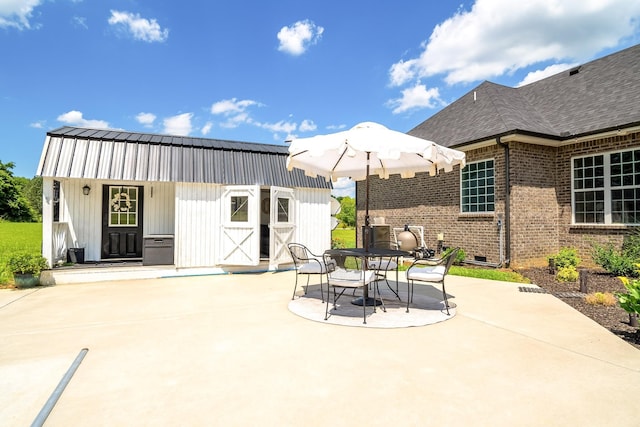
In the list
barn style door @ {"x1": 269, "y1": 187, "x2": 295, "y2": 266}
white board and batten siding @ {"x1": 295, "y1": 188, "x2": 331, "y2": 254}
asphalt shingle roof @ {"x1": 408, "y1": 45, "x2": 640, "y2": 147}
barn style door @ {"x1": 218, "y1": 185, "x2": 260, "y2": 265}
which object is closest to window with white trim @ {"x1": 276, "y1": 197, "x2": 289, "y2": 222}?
barn style door @ {"x1": 269, "y1": 187, "x2": 295, "y2": 266}

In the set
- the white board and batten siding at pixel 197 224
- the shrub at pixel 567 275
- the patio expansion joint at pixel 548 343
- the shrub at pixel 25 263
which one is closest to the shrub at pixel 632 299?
the patio expansion joint at pixel 548 343

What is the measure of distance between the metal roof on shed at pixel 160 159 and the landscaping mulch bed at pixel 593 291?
20.9 ft

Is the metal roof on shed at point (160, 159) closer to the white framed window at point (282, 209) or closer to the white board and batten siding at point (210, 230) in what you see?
the white board and batten siding at point (210, 230)

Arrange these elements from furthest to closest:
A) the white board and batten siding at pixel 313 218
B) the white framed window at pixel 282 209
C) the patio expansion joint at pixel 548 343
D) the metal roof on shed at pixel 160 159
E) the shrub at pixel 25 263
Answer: the white board and batten siding at pixel 313 218, the white framed window at pixel 282 209, the metal roof on shed at pixel 160 159, the shrub at pixel 25 263, the patio expansion joint at pixel 548 343

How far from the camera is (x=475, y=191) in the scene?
1015 cm

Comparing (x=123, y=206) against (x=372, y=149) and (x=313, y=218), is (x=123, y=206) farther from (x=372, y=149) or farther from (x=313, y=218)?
(x=372, y=149)

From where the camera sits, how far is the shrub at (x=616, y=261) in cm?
726

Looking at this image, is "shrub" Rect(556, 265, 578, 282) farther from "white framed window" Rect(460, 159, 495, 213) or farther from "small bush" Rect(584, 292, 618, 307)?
"white framed window" Rect(460, 159, 495, 213)

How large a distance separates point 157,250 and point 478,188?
378 inches

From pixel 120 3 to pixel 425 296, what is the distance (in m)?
10.6

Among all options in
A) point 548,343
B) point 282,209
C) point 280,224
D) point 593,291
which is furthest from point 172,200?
point 593,291

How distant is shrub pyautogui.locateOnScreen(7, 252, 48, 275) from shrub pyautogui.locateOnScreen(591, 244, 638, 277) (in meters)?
12.8

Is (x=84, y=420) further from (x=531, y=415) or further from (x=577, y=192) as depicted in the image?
(x=577, y=192)

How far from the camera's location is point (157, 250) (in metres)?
8.98
